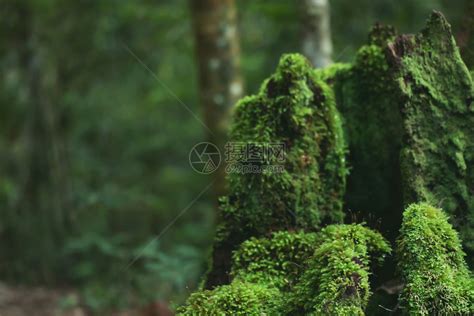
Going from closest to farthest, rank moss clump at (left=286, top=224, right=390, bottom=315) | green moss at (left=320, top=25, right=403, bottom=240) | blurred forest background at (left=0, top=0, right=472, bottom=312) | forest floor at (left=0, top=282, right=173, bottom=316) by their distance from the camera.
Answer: moss clump at (left=286, top=224, right=390, bottom=315) → green moss at (left=320, top=25, right=403, bottom=240) → forest floor at (left=0, top=282, right=173, bottom=316) → blurred forest background at (left=0, top=0, right=472, bottom=312)

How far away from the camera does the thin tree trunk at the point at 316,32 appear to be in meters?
5.55

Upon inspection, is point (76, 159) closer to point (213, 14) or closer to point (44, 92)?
point (44, 92)

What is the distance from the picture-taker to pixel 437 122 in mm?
2848

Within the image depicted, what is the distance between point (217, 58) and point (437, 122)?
12.7 feet

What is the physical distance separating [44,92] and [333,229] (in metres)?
8.20

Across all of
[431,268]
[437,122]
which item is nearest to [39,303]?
[437,122]

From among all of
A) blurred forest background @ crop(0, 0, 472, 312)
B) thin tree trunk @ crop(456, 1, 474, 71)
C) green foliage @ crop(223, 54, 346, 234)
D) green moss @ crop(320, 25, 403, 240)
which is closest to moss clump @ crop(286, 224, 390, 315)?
green foliage @ crop(223, 54, 346, 234)

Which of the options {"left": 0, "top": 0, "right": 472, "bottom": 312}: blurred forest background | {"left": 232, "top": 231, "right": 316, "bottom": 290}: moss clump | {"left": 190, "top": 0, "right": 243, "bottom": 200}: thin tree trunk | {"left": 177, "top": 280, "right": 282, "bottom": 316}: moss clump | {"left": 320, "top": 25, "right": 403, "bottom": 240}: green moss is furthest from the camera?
{"left": 0, "top": 0, "right": 472, "bottom": 312}: blurred forest background

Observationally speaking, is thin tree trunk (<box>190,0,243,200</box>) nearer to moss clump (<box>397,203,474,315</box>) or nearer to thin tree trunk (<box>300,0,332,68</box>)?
thin tree trunk (<box>300,0,332,68</box>)

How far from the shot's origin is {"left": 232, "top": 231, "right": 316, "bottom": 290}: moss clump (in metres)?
2.68

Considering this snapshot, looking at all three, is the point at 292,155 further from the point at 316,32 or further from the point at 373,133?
the point at 316,32

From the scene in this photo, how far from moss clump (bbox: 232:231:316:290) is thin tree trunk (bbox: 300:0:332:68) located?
10.0 ft

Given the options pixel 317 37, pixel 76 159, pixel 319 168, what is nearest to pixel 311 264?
pixel 319 168

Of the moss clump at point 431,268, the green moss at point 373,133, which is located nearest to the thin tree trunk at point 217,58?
the green moss at point 373,133
